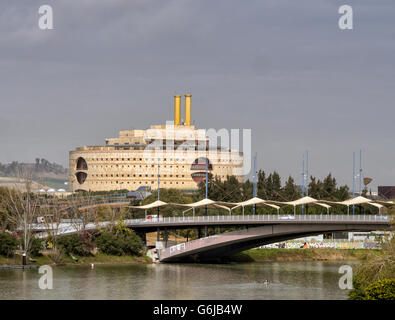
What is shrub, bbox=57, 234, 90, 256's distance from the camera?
85.6 m

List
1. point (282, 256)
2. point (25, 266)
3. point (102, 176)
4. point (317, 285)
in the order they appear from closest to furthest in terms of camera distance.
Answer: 1. point (317, 285)
2. point (25, 266)
3. point (282, 256)
4. point (102, 176)

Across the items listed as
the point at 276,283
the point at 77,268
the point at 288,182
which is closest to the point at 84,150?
the point at 288,182

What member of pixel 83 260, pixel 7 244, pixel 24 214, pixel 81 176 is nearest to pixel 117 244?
pixel 83 260

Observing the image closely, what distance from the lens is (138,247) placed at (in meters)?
92.1

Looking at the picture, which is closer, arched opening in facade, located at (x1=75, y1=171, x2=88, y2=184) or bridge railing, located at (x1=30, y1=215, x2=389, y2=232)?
bridge railing, located at (x1=30, y1=215, x2=389, y2=232)

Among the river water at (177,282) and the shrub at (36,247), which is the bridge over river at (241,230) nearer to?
the river water at (177,282)

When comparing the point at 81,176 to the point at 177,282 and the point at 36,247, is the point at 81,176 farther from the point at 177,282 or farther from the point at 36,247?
the point at 177,282

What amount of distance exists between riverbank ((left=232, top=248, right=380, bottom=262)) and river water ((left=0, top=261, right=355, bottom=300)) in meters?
12.2

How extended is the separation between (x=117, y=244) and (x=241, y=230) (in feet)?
43.4

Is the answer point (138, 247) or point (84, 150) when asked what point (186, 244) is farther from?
point (84, 150)

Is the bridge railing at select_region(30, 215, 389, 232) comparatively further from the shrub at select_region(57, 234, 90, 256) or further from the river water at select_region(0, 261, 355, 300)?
the river water at select_region(0, 261, 355, 300)

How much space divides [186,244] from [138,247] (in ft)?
17.2

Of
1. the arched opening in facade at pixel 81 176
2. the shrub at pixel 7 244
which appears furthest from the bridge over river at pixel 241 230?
the arched opening in facade at pixel 81 176

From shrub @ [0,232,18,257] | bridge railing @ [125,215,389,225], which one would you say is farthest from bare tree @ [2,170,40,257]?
bridge railing @ [125,215,389,225]
